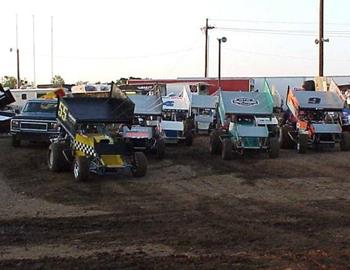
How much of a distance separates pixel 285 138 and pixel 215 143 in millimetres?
3272

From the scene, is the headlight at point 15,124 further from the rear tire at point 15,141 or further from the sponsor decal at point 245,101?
the sponsor decal at point 245,101

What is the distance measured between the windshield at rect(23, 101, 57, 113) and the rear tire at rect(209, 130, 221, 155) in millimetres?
6214

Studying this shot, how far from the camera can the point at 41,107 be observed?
23.5m

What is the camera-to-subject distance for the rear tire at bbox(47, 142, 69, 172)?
1547 cm

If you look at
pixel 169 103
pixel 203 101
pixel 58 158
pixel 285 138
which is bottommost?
pixel 58 158

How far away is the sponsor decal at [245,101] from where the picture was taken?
67.2 feet

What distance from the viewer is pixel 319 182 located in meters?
14.3

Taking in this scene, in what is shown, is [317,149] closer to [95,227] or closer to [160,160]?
[160,160]

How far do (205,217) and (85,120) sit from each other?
5840mm

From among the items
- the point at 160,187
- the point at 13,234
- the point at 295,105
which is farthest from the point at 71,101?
the point at 295,105

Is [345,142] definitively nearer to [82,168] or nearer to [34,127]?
[34,127]

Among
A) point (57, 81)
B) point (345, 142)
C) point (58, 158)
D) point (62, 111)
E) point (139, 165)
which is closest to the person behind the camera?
point (139, 165)

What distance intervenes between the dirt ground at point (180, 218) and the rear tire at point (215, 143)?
280cm

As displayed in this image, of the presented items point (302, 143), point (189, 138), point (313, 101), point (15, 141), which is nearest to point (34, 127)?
point (15, 141)
